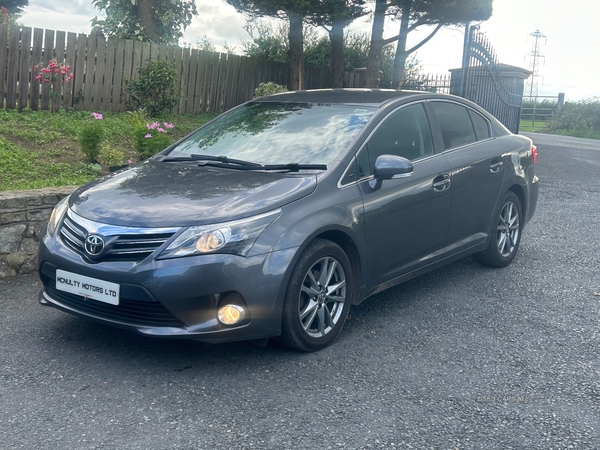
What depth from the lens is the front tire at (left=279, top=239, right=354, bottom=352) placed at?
14.0 ft

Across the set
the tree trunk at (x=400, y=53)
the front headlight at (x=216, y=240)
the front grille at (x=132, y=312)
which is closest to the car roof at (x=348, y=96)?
the front headlight at (x=216, y=240)

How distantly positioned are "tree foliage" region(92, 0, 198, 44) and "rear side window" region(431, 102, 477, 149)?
12.3 metres

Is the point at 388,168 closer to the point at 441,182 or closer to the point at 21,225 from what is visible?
the point at 441,182

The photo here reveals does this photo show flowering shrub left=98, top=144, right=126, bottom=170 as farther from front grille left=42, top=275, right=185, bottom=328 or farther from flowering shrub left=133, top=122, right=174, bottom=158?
front grille left=42, top=275, right=185, bottom=328

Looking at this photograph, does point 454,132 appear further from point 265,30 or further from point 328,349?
point 265,30

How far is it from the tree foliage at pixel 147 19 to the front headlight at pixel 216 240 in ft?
45.6

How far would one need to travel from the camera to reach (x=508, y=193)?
655cm

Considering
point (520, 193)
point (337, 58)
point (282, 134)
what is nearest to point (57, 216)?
point (282, 134)

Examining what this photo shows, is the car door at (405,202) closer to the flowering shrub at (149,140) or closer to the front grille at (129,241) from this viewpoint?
the front grille at (129,241)

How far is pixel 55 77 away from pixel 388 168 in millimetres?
9628

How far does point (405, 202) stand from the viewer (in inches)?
202

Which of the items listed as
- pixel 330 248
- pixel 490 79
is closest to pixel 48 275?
pixel 330 248

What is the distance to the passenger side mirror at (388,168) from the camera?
15.8 feet

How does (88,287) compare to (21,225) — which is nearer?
(88,287)
